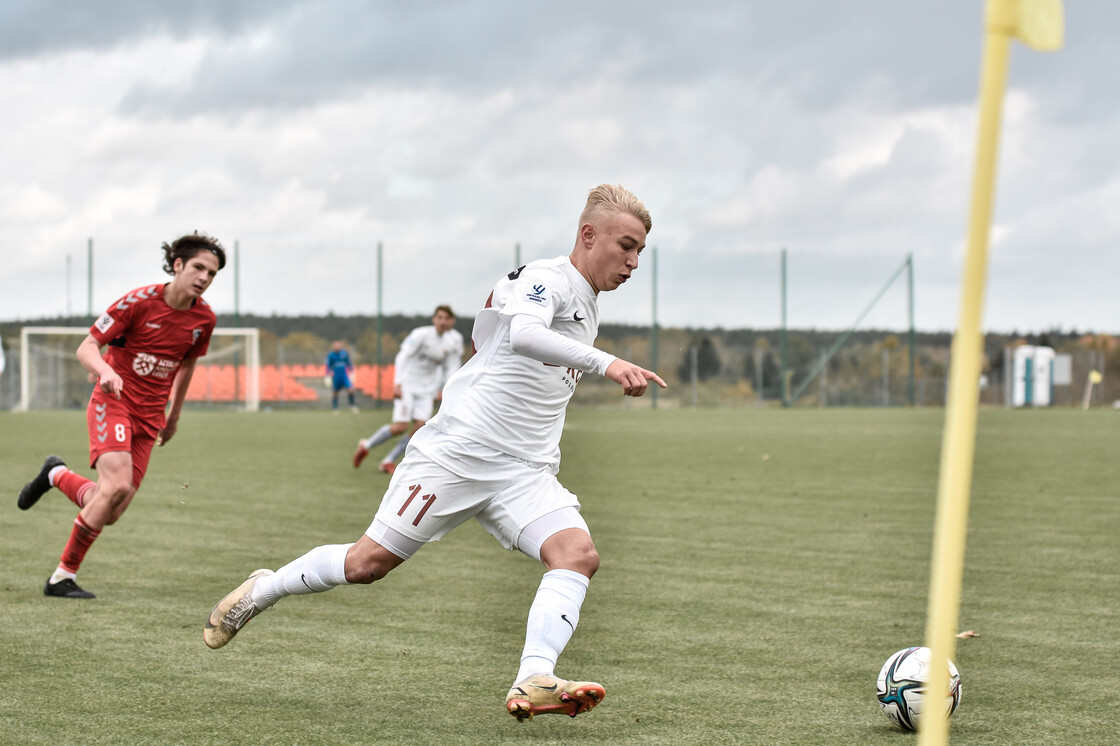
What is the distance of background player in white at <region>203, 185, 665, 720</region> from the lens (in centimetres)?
411

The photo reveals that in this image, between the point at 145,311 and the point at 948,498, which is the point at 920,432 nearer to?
the point at 145,311

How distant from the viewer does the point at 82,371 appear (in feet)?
110

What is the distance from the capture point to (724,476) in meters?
13.5

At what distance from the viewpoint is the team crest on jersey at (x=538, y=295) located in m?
4.00

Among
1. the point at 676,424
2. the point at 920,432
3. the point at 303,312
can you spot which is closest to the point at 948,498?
the point at 920,432

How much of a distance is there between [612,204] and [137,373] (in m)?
3.38

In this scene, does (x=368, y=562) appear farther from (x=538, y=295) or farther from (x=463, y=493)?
(x=538, y=295)

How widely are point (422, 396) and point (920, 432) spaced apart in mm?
11724

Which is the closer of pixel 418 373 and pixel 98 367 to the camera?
pixel 98 367

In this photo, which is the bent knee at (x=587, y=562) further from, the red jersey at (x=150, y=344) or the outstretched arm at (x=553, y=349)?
the red jersey at (x=150, y=344)

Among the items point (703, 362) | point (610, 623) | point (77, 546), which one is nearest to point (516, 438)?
point (610, 623)

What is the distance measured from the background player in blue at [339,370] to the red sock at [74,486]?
26143mm

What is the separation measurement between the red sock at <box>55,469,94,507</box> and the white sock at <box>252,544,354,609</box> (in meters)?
2.55

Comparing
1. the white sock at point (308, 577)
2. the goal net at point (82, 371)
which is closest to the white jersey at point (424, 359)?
the white sock at point (308, 577)
